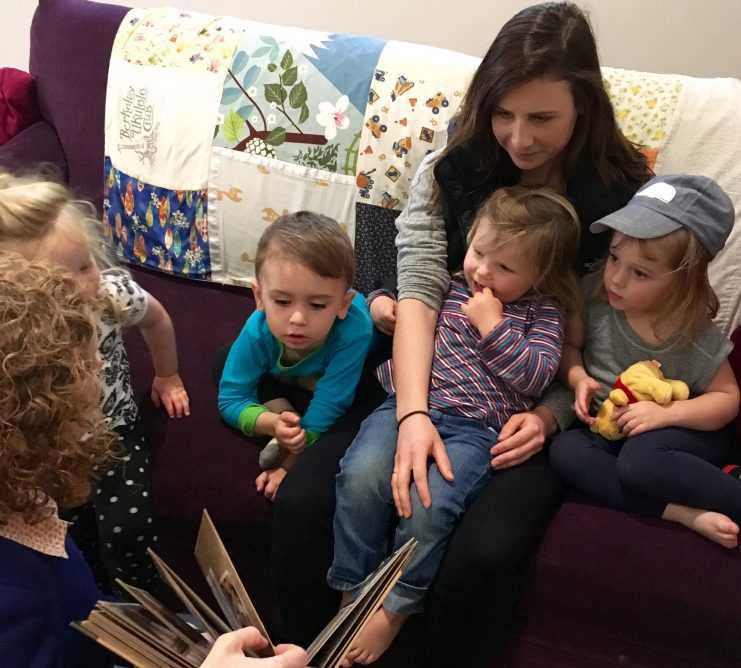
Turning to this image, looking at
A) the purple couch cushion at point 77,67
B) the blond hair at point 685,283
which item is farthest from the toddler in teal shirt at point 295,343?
the purple couch cushion at point 77,67

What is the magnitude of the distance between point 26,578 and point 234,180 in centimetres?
113

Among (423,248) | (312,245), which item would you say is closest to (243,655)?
(312,245)

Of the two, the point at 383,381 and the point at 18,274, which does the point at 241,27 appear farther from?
the point at 18,274

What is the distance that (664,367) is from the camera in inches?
53.3

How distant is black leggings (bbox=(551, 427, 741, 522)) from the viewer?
122 centimetres

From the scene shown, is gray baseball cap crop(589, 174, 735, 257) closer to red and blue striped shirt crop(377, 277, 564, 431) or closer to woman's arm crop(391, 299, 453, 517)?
red and blue striped shirt crop(377, 277, 564, 431)

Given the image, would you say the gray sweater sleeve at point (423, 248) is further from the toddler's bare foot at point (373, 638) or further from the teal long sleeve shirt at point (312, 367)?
the toddler's bare foot at point (373, 638)

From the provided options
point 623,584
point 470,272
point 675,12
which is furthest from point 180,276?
point 675,12

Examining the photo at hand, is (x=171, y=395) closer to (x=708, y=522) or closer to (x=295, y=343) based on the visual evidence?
(x=295, y=343)

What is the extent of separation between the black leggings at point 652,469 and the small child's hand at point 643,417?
0.01m

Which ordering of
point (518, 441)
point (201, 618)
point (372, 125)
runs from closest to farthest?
point (201, 618) → point (518, 441) → point (372, 125)

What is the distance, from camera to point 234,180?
173 centimetres

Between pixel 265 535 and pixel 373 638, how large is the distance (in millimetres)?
302

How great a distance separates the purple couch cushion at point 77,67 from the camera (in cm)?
182
